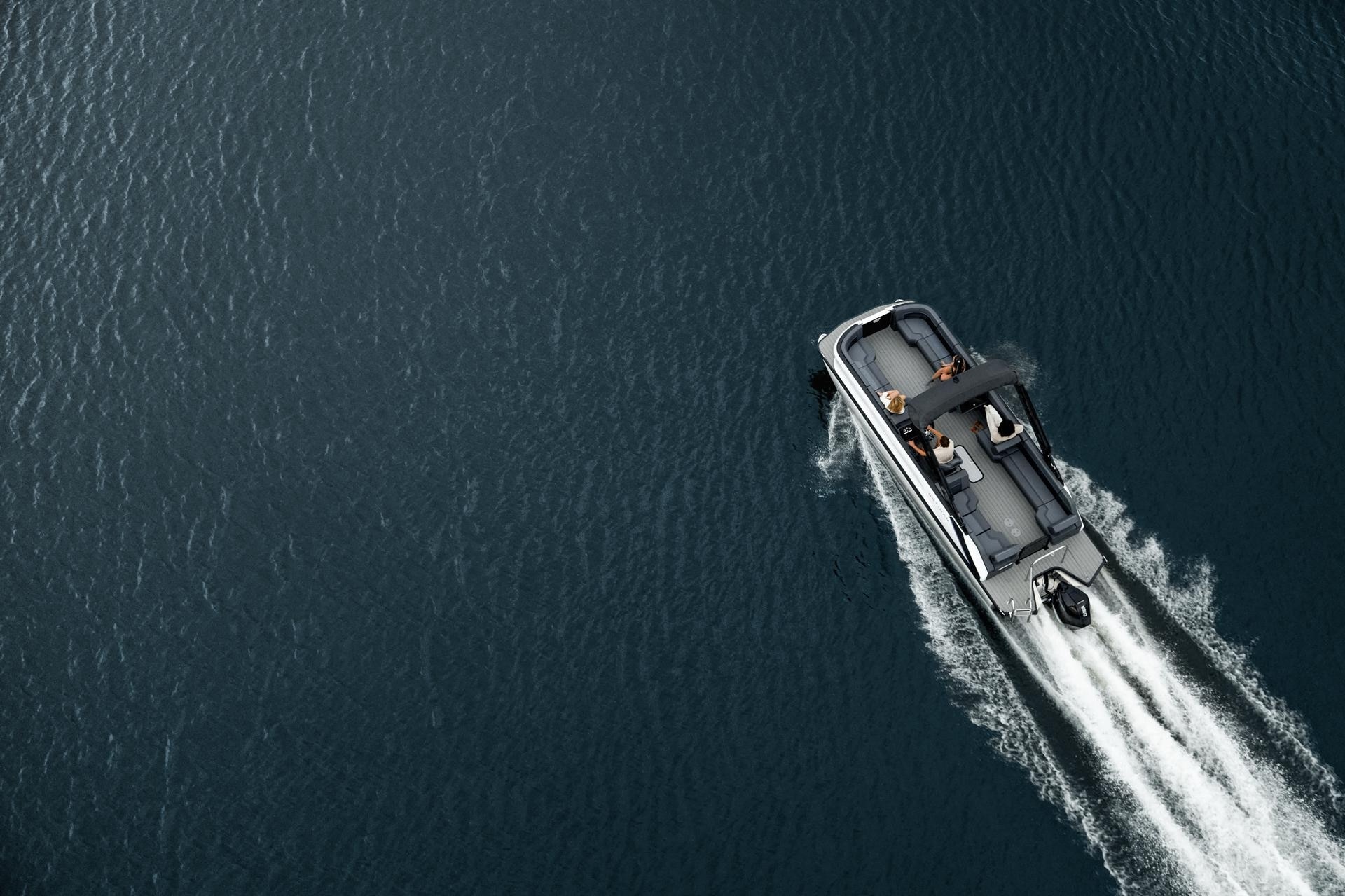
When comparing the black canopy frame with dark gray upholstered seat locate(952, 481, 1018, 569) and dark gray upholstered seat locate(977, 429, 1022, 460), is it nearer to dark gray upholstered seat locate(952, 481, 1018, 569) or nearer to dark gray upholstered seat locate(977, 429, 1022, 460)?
dark gray upholstered seat locate(977, 429, 1022, 460)

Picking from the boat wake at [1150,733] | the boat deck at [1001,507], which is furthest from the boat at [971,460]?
the boat wake at [1150,733]

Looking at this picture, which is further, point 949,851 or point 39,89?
point 39,89

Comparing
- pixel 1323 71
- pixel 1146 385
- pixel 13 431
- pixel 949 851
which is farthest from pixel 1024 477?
pixel 13 431

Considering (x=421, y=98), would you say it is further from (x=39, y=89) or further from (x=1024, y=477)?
(x=1024, y=477)

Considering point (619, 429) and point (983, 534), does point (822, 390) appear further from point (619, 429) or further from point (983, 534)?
point (983, 534)

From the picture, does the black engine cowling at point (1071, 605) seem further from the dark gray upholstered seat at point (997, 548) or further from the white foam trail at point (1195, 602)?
the dark gray upholstered seat at point (997, 548)

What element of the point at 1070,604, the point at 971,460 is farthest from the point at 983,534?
the point at 1070,604
